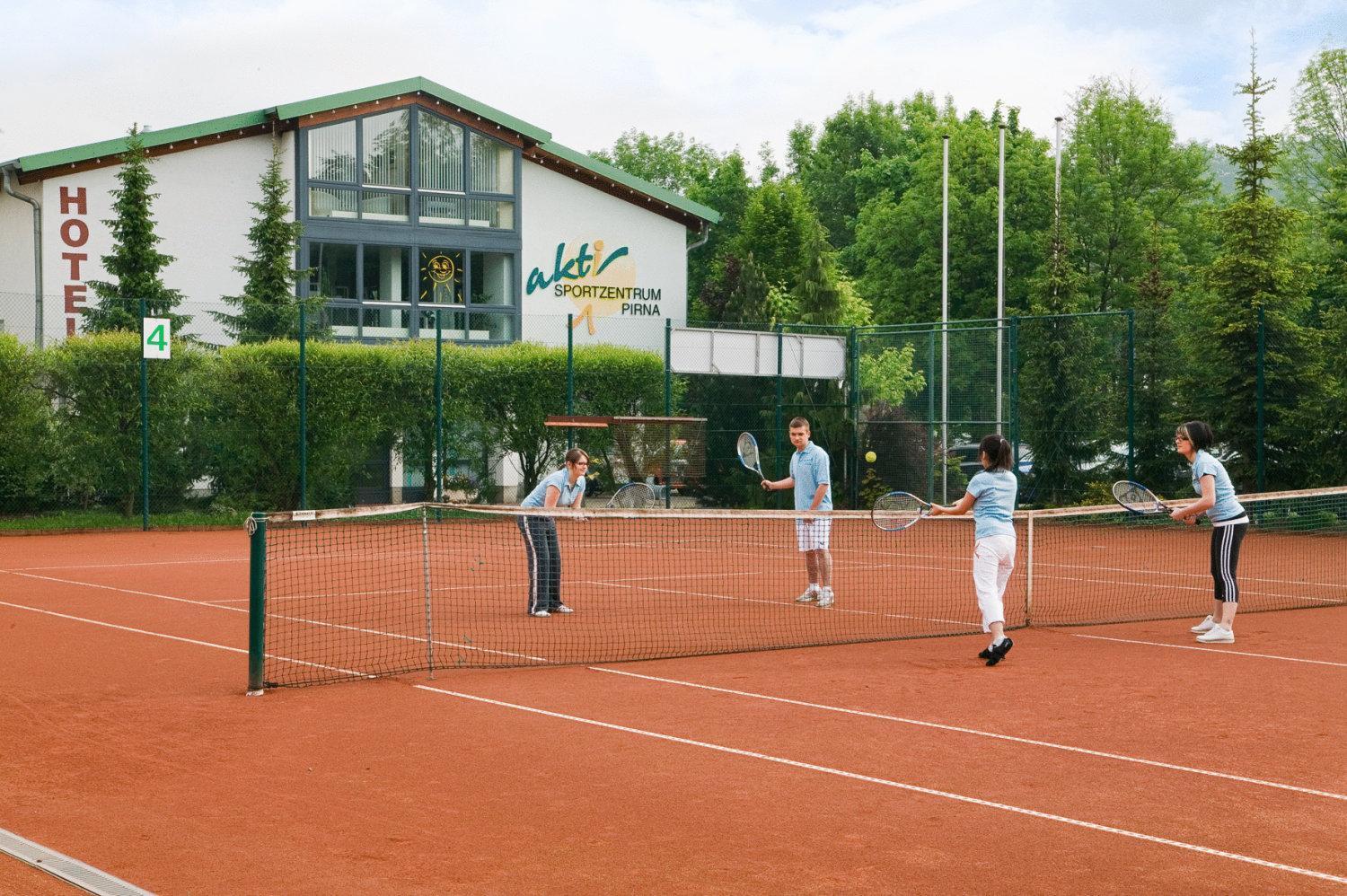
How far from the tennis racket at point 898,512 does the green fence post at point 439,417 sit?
523 inches

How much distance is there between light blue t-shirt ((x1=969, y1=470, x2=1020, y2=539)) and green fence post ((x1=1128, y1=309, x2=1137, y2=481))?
13.3 metres

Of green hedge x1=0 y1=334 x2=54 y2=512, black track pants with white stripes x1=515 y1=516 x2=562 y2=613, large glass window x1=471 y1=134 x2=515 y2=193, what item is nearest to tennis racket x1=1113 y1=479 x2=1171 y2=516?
black track pants with white stripes x1=515 y1=516 x2=562 y2=613

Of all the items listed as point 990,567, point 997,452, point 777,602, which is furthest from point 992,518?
point 777,602

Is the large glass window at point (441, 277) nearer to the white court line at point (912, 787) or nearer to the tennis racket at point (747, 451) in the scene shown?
the tennis racket at point (747, 451)

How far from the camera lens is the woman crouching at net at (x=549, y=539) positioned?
11.9 m

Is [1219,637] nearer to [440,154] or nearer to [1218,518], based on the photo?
[1218,518]

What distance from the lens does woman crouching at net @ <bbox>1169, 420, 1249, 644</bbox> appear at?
418 inches

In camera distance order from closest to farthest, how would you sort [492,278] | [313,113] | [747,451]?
[747,451] < [313,113] < [492,278]

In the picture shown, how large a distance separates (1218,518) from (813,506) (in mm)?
3343

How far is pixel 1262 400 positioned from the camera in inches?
834

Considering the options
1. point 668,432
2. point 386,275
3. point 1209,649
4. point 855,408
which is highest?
point 386,275

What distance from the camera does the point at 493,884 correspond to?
194 inches

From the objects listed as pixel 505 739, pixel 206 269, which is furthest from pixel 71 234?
pixel 505 739

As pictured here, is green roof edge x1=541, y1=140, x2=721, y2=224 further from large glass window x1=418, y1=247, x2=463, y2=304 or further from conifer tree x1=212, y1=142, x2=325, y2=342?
conifer tree x1=212, y1=142, x2=325, y2=342
